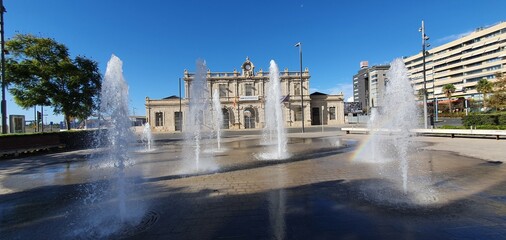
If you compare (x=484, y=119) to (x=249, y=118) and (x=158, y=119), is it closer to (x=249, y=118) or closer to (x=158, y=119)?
(x=249, y=118)

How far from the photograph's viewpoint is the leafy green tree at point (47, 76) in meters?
18.2

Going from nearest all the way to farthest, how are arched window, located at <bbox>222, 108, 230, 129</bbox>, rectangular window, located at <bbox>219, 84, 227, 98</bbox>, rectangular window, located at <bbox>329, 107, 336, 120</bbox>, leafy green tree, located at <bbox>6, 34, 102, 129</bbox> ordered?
leafy green tree, located at <bbox>6, 34, 102, 129</bbox> < arched window, located at <bbox>222, 108, 230, 129</bbox> < rectangular window, located at <bbox>219, 84, 227, 98</bbox> < rectangular window, located at <bbox>329, 107, 336, 120</bbox>

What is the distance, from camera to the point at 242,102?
2167 inches

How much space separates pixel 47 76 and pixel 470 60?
106674 millimetres

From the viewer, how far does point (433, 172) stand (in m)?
7.89

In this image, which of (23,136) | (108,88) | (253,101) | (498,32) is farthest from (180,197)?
(498,32)

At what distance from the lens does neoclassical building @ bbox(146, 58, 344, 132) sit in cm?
5400

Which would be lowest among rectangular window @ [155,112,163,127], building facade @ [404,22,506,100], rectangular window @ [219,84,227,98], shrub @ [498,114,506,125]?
shrub @ [498,114,506,125]

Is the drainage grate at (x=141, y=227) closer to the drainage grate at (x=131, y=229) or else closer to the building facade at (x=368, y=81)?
the drainage grate at (x=131, y=229)

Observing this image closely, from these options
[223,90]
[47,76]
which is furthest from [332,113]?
[47,76]

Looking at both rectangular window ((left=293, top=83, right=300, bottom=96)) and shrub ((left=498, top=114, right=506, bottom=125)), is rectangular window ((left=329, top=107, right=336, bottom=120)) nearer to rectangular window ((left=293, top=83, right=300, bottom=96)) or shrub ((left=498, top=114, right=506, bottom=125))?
rectangular window ((left=293, top=83, right=300, bottom=96))

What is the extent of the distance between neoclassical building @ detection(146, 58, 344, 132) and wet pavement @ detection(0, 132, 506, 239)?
45.7 meters

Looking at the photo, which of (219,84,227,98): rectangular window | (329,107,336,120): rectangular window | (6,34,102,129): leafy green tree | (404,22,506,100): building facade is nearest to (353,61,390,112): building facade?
Answer: (404,22,506,100): building facade

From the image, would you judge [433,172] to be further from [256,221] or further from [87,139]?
[87,139]
